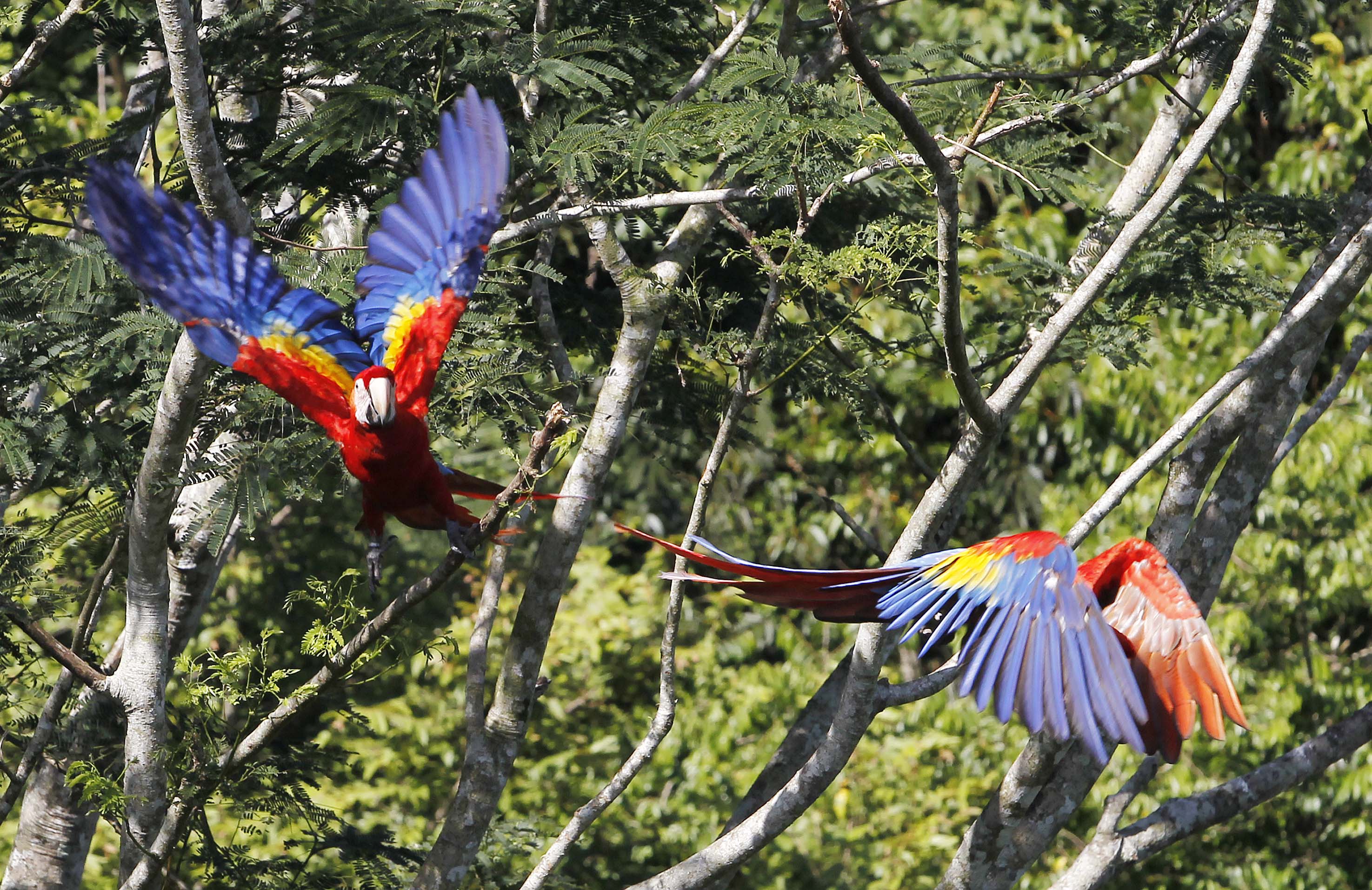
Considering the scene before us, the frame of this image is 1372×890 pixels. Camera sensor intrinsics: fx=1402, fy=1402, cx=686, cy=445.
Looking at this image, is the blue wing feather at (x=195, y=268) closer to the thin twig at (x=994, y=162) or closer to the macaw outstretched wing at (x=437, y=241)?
the macaw outstretched wing at (x=437, y=241)

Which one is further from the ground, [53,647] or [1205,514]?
[1205,514]

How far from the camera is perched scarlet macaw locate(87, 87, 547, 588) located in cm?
311

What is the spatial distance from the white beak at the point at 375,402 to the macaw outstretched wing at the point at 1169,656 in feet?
5.46

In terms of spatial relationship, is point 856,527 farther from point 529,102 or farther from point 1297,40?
point 1297,40

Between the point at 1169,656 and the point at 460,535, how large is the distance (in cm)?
160

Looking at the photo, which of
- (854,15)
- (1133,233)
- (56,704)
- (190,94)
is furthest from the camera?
(854,15)

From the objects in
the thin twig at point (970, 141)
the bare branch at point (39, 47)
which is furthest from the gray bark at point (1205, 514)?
the bare branch at point (39, 47)

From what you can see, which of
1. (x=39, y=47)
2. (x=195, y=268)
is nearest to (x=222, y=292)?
(x=195, y=268)

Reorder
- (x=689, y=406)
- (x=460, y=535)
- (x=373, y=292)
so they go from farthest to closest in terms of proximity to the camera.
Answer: (x=689, y=406)
(x=373, y=292)
(x=460, y=535)

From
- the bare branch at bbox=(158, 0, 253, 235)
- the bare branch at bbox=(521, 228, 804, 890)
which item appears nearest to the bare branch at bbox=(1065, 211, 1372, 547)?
the bare branch at bbox=(521, 228, 804, 890)

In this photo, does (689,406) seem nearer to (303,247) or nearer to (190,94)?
(303,247)

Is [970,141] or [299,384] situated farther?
[299,384]

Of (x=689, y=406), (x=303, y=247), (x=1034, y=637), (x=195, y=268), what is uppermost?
(x=689, y=406)

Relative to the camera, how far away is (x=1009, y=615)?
2.72 meters
